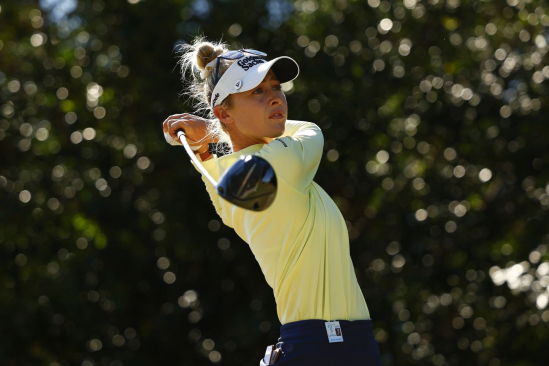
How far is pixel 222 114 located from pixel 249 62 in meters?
0.24

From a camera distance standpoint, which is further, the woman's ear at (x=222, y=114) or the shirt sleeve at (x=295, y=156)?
the woman's ear at (x=222, y=114)

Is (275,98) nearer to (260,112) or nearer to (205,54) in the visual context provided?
(260,112)

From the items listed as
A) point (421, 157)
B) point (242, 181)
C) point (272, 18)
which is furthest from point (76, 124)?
point (242, 181)

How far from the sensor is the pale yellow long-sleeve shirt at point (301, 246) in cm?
297

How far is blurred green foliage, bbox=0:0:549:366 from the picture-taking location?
9070 millimetres

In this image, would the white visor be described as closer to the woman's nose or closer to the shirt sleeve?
the woman's nose

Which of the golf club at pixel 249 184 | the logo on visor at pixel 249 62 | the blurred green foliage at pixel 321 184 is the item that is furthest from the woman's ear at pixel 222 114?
the blurred green foliage at pixel 321 184

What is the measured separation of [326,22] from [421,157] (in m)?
1.89

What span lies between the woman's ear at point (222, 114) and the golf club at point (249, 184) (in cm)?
82

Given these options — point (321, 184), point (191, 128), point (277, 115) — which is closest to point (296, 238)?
point (277, 115)

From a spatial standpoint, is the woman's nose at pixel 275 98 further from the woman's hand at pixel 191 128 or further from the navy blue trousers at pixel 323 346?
the navy blue trousers at pixel 323 346

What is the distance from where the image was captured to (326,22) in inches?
368

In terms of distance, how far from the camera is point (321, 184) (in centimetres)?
904

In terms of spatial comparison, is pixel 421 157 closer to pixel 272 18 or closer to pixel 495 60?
pixel 495 60
